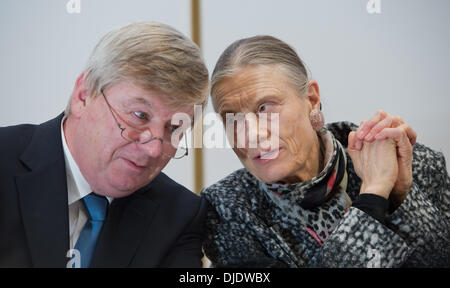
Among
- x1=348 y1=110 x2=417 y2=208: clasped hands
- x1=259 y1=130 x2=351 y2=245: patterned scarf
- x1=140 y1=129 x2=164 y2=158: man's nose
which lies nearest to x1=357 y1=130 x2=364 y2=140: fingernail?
x1=348 y1=110 x2=417 y2=208: clasped hands

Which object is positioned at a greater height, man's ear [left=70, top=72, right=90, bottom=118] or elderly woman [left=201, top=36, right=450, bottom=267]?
man's ear [left=70, top=72, right=90, bottom=118]

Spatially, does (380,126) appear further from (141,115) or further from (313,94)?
(141,115)

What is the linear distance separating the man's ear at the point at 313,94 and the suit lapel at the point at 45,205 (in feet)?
2.61

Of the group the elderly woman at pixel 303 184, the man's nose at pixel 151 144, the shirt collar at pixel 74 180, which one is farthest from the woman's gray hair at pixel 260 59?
the shirt collar at pixel 74 180

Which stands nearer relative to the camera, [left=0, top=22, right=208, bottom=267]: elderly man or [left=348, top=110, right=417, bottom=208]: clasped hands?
[left=0, top=22, right=208, bottom=267]: elderly man

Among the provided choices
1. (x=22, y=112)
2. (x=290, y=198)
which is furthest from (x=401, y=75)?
(x=22, y=112)

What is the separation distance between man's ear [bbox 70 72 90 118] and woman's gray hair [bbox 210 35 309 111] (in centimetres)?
41

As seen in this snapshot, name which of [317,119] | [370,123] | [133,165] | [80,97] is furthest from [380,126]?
[80,97]

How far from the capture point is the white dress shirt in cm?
121

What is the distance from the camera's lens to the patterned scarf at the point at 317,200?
1390 millimetres

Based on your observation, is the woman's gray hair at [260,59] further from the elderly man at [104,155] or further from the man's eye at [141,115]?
the man's eye at [141,115]

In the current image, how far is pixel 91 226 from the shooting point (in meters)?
1.23

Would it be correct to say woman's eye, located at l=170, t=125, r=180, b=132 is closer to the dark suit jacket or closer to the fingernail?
the dark suit jacket

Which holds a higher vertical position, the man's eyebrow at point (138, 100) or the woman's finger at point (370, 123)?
the man's eyebrow at point (138, 100)
